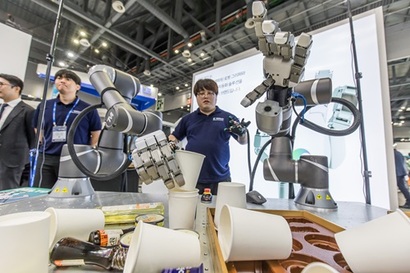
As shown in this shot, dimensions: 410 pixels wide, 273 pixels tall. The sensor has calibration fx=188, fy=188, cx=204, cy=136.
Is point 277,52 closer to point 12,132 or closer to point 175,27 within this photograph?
point 12,132

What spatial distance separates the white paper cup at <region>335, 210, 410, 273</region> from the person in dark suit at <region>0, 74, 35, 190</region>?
223 cm

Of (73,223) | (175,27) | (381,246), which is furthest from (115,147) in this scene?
(175,27)

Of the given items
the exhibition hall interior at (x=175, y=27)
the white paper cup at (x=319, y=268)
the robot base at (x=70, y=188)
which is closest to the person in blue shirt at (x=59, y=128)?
the robot base at (x=70, y=188)

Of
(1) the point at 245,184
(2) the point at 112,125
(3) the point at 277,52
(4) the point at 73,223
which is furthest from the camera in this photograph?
(1) the point at 245,184

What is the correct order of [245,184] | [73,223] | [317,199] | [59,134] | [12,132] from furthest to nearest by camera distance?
[12,132]
[59,134]
[245,184]
[317,199]
[73,223]

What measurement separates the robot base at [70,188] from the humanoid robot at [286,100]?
2.39 ft

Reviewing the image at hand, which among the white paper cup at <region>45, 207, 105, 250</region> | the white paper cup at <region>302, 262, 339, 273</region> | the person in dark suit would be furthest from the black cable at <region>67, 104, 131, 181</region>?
Answer: the person in dark suit

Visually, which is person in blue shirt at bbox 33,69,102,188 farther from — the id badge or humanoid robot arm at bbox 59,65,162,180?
humanoid robot arm at bbox 59,65,162,180

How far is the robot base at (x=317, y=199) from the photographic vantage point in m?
0.72

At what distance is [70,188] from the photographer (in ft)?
2.46

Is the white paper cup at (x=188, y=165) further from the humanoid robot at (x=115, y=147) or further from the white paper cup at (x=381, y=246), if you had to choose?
the white paper cup at (x=381, y=246)

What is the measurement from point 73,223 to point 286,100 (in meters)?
0.73

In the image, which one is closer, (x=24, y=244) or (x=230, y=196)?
(x=24, y=244)

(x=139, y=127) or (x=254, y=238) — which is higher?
(x=139, y=127)
